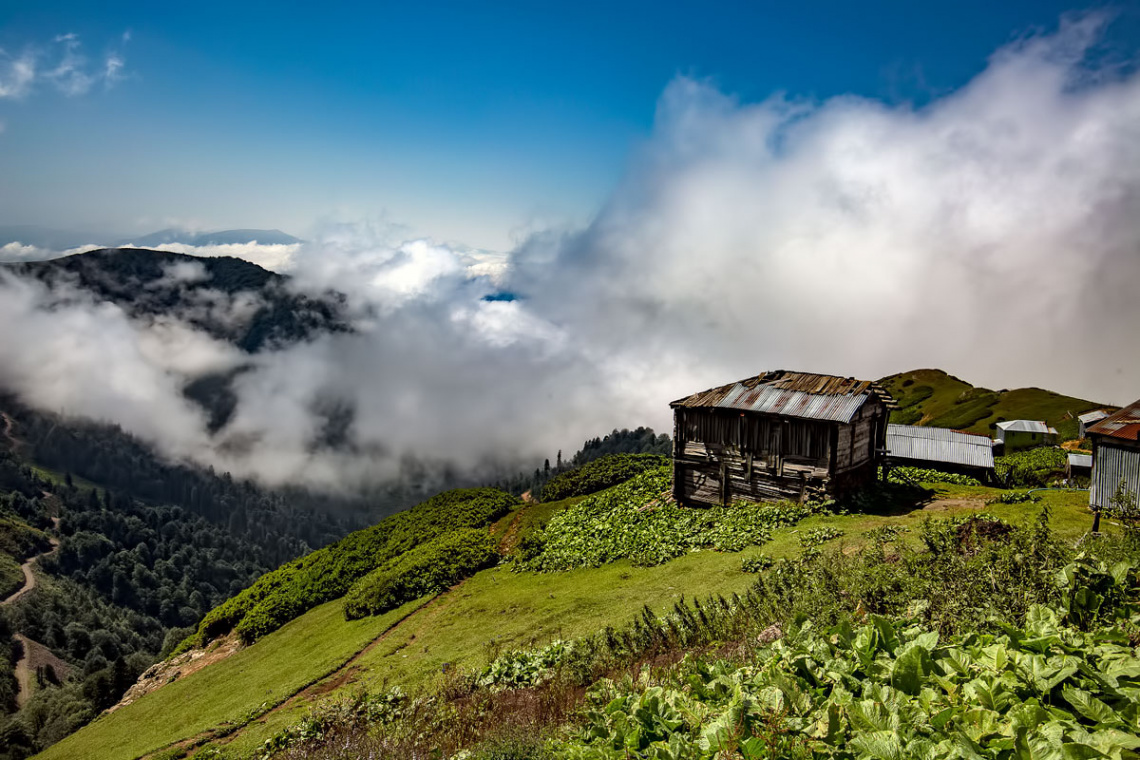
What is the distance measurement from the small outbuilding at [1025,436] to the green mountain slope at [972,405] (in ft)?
20.8

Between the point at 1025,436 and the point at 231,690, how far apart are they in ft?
253

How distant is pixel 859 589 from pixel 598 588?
14619 mm

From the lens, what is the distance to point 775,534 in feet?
78.0

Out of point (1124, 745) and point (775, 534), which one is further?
point (775, 534)

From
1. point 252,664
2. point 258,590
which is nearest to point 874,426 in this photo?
point 252,664

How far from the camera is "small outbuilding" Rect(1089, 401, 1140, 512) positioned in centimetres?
1912

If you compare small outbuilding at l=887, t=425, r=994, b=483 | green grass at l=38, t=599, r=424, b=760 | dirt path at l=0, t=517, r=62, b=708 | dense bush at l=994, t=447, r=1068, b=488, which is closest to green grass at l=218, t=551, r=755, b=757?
green grass at l=38, t=599, r=424, b=760

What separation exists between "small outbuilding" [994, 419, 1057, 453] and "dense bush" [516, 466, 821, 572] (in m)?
54.1

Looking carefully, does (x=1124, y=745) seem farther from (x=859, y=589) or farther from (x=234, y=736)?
(x=234, y=736)

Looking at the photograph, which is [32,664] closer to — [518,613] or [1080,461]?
[518,613]

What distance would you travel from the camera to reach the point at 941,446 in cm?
4350

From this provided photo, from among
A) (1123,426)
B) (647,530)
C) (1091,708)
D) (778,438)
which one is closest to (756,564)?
(647,530)

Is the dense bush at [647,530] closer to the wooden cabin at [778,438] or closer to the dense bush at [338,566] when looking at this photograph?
the wooden cabin at [778,438]

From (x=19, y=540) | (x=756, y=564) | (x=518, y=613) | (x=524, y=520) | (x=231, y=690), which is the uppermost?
(x=756, y=564)
